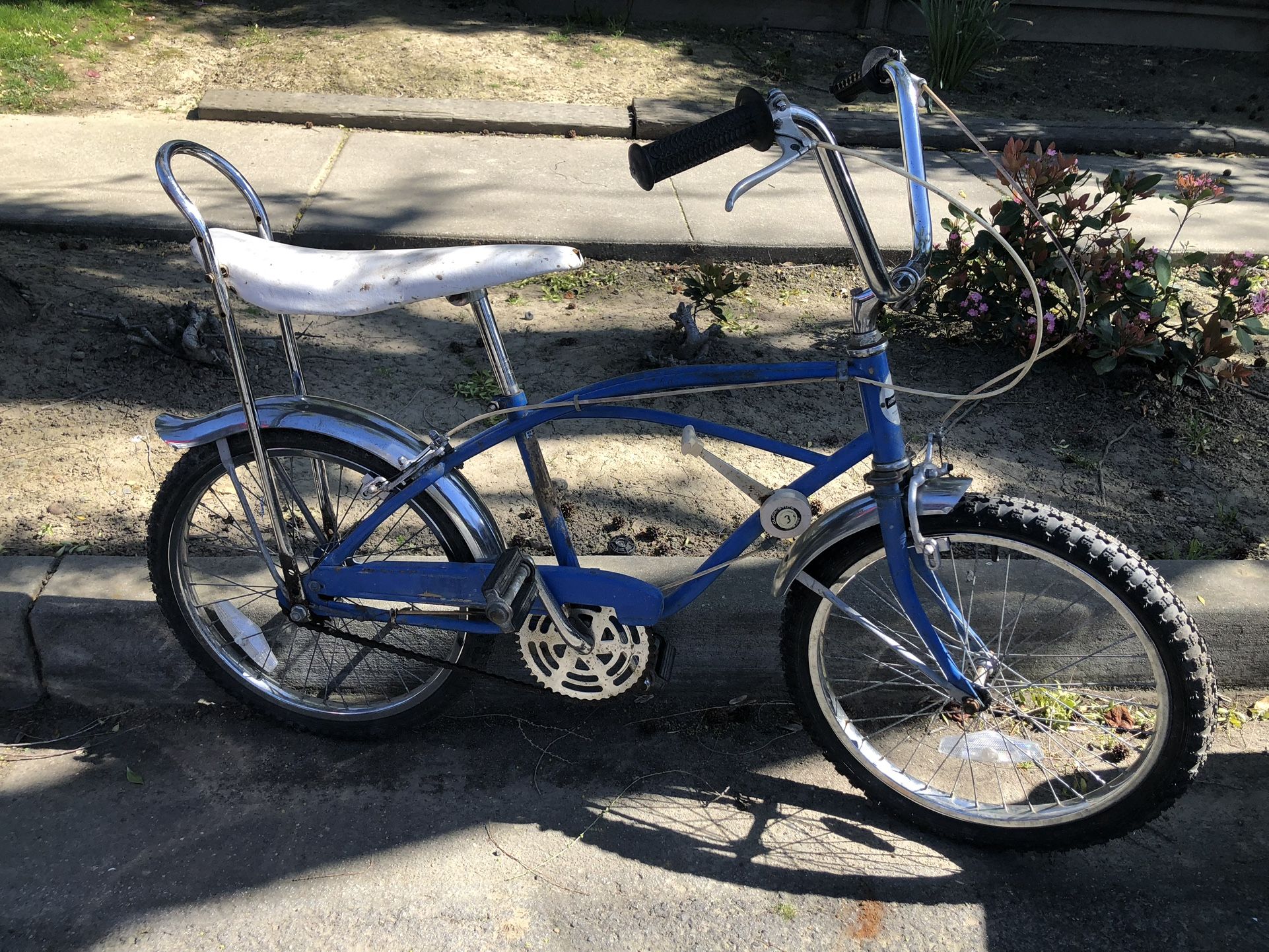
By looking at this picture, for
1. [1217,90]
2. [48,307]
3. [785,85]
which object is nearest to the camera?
[48,307]

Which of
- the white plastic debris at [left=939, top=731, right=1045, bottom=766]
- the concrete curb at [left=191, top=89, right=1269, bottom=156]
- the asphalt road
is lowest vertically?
the asphalt road

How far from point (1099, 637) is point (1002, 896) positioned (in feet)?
2.67

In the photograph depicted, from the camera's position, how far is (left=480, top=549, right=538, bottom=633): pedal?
2.23 metres

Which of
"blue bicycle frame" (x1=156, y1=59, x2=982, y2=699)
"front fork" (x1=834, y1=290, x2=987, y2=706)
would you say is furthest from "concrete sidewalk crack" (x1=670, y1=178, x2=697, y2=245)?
"front fork" (x1=834, y1=290, x2=987, y2=706)

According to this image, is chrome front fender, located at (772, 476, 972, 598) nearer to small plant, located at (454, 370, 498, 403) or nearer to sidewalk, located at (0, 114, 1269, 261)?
small plant, located at (454, 370, 498, 403)

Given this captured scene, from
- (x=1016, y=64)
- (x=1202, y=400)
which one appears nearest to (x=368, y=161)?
(x=1202, y=400)

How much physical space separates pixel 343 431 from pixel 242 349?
297 mm

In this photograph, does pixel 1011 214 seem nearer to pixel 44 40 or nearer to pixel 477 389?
pixel 477 389

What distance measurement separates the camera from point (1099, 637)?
8.77 feet

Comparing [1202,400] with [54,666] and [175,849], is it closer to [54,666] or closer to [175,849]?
[175,849]

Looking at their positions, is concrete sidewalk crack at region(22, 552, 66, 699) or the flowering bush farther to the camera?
the flowering bush

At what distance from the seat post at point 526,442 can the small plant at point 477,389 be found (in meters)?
1.21

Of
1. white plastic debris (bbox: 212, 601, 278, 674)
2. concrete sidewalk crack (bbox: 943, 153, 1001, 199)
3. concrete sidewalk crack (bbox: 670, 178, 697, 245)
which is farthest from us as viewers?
concrete sidewalk crack (bbox: 943, 153, 1001, 199)

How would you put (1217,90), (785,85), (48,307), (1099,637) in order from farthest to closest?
1. (1217,90)
2. (785,85)
3. (48,307)
4. (1099,637)
